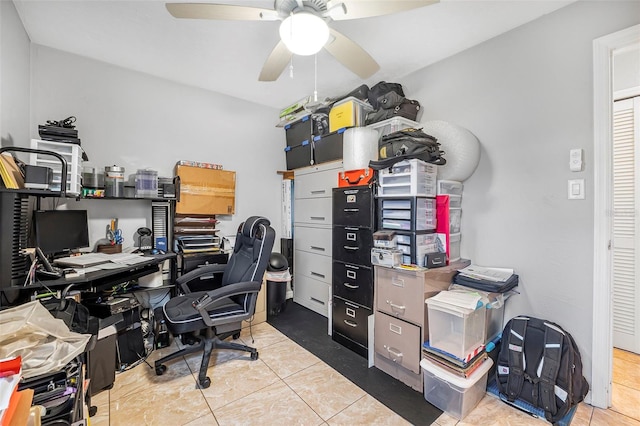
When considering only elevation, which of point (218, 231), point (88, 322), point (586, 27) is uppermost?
point (586, 27)

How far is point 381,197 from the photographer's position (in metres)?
2.09

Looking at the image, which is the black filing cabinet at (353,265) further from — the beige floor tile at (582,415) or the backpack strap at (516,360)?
the beige floor tile at (582,415)

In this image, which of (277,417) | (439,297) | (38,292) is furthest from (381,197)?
(38,292)

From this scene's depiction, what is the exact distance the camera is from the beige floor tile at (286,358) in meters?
1.99

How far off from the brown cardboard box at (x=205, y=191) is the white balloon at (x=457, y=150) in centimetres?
213

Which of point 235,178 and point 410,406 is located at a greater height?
point 235,178

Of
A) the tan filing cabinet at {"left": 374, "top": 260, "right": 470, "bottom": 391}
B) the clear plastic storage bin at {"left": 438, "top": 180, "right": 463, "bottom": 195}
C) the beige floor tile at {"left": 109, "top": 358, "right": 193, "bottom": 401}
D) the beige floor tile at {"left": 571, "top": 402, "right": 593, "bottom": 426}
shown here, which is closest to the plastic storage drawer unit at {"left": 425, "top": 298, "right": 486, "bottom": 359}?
the tan filing cabinet at {"left": 374, "top": 260, "right": 470, "bottom": 391}

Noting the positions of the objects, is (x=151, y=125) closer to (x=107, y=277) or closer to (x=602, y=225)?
(x=107, y=277)

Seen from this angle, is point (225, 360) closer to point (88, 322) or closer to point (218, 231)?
point (88, 322)

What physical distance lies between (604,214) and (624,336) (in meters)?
1.42

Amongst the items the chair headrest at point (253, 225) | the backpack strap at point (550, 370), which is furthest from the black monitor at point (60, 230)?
the backpack strap at point (550, 370)

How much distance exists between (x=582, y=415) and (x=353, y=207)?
1.89 meters

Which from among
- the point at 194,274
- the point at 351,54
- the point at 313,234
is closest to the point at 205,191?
the point at 194,274

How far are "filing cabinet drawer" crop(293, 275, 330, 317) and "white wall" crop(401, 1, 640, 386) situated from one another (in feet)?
4.78
